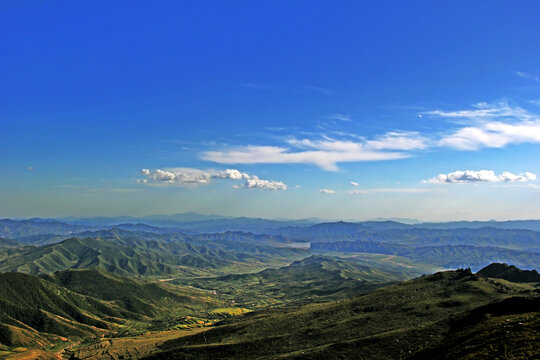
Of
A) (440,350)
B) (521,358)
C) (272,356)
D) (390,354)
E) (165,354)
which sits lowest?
(165,354)

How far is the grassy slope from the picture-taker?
12138 cm

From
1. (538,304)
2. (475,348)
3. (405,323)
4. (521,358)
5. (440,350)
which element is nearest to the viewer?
(521,358)

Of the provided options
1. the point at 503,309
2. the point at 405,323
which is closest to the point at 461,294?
the point at 405,323

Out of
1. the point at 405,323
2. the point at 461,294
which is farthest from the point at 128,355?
the point at 461,294

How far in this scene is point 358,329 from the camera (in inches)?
5979

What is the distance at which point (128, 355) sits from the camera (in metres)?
192

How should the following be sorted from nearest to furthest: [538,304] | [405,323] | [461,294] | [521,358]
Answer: [521,358] → [538,304] → [405,323] → [461,294]

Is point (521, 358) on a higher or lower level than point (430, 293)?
higher

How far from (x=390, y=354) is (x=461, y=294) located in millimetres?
90004

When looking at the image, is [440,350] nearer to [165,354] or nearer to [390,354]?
[390,354]

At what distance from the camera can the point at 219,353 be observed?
488 ft

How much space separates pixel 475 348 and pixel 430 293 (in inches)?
5058

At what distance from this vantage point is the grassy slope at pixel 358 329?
121 meters

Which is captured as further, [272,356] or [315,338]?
[315,338]
